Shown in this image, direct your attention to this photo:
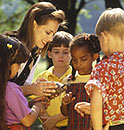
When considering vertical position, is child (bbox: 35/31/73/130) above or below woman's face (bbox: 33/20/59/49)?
below

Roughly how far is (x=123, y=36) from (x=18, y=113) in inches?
44.6

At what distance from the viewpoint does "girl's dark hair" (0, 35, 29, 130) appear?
115 inches

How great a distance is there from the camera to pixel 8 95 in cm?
298

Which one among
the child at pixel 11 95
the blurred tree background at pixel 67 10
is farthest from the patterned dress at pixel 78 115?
the blurred tree background at pixel 67 10

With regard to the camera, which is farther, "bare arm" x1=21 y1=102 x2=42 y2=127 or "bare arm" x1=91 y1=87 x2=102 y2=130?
"bare arm" x1=21 y1=102 x2=42 y2=127

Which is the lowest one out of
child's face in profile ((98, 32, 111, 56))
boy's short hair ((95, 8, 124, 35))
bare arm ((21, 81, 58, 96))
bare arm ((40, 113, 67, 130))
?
bare arm ((40, 113, 67, 130))

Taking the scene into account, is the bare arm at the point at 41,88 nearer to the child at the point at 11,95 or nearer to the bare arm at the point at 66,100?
the bare arm at the point at 66,100

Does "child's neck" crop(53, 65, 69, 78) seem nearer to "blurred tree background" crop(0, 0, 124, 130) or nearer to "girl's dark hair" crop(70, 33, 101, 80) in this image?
"girl's dark hair" crop(70, 33, 101, 80)

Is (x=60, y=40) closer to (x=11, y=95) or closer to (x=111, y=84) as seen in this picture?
(x=11, y=95)

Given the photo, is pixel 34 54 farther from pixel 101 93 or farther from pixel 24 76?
pixel 101 93

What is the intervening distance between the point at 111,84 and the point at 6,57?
95 centimetres

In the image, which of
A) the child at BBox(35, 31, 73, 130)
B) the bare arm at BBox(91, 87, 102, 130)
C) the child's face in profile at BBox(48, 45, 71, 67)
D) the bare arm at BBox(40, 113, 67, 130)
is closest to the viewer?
the bare arm at BBox(91, 87, 102, 130)

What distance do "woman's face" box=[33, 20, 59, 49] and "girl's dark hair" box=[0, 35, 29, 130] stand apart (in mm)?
623

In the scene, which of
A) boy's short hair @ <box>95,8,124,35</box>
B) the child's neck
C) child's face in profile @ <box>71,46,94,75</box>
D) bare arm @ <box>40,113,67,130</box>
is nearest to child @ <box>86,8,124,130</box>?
boy's short hair @ <box>95,8,124,35</box>
